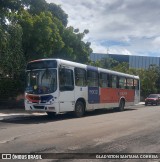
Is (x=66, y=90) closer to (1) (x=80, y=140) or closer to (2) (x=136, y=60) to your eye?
(1) (x=80, y=140)

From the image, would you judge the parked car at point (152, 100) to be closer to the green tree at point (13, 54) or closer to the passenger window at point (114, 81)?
the passenger window at point (114, 81)

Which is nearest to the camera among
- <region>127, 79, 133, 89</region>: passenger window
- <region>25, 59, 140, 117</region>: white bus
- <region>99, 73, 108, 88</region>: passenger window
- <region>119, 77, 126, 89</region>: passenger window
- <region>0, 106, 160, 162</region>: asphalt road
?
<region>0, 106, 160, 162</region>: asphalt road

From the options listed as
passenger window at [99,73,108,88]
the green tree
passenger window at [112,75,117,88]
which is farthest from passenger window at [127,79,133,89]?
the green tree

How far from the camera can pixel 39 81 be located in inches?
698

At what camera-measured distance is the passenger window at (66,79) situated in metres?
17.5

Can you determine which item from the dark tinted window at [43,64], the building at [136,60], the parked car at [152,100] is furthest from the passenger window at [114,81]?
the building at [136,60]

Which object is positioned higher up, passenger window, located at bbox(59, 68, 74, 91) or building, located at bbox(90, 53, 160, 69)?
building, located at bbox(90, 53, 160, 69)

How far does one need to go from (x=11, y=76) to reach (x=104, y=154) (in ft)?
54.1

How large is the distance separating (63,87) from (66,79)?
512 millimetres

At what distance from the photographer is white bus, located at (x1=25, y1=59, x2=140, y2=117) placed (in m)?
17.2

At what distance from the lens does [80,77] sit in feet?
63.8

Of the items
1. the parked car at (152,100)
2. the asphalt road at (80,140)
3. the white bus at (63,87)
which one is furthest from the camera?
the parked car at (152,100)

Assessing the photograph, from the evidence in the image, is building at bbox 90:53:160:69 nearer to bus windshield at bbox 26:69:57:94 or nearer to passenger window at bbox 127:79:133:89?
passenger window at bbox 127:79:133:89

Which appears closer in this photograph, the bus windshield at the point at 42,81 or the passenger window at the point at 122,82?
A: the bus windshield at the point at 42,81
